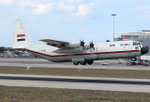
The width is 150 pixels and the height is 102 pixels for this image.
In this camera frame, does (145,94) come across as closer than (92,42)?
Yes

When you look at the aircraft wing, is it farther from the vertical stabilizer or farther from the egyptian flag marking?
the egyptian flag marking

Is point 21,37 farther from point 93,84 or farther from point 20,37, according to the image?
point 93,84

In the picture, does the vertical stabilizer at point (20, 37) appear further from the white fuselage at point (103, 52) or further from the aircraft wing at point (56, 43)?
the aircraft wing at point (56, 43)

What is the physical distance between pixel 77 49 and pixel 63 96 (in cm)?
3725

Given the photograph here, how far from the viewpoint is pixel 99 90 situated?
2745cm

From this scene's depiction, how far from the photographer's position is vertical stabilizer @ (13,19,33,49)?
214 feet

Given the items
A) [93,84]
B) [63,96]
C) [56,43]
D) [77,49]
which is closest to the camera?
[63,96]

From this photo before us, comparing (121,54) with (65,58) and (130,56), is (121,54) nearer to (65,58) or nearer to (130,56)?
(130,56)

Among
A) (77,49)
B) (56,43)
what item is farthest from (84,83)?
(56,43)

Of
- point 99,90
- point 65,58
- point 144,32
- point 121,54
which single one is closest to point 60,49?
point 65,58

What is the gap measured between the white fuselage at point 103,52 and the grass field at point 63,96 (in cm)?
3230

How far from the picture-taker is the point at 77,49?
6112cm

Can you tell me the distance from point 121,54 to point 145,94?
33.8 m

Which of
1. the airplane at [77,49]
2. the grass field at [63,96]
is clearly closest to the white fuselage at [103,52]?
the airplane at [77,49]
